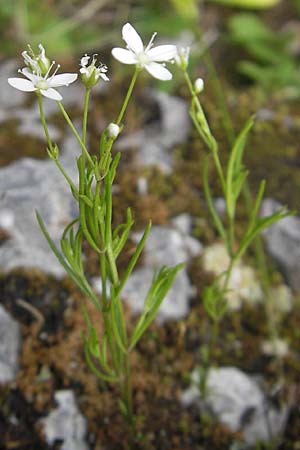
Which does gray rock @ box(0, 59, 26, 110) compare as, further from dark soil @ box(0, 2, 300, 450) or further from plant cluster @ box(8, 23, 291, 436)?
plant cluster @ box(8, 23, 291, 436)

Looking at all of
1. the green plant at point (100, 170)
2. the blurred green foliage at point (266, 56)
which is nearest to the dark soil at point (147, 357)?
the green plant at point (100, 170)

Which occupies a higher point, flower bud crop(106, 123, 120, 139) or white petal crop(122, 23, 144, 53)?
white petal crop(122, 23, 144, 53)

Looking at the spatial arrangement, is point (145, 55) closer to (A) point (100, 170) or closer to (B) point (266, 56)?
(A) point (100, 170)

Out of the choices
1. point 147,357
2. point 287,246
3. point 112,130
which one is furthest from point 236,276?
point 112,130

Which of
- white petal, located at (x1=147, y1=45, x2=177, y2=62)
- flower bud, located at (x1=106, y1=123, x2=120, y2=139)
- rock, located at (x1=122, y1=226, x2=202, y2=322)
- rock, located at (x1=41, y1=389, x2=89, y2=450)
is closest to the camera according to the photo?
flower bud, located at (x1=106, y1=123, x2=120, y2=139)

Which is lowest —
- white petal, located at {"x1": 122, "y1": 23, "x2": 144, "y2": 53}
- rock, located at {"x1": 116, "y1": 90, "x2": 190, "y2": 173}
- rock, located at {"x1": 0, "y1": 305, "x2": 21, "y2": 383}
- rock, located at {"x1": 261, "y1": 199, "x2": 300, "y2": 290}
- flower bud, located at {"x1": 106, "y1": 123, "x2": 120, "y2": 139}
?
rock, located at {"x1": 0, "y1": 305, "x2": 21, "y2": 383}

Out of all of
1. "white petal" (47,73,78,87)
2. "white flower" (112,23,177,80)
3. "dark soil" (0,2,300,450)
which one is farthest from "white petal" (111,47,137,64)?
"dark soil" (0,2,300,450)

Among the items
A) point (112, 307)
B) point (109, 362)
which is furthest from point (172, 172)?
point (112, 307)
